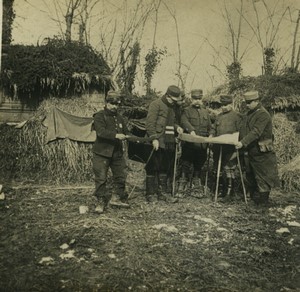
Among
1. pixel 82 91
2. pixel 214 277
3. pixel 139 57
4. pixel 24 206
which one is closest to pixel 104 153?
pixel 24 206

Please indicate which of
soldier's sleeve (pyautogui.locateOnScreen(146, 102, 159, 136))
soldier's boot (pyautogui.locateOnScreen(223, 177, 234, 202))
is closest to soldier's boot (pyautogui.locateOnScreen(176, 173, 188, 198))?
soldier's boot (pyautogui.locateOnScreen(223, 177, 234, 202))

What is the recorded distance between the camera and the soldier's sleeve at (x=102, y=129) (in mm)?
5705

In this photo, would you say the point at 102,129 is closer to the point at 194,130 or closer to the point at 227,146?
the point at 194,130

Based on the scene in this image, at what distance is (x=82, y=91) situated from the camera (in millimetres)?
10164

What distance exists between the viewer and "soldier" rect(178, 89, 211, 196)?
698 cm

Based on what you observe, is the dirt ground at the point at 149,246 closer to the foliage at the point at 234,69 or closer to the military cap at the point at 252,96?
the military cap at the point at 252,96

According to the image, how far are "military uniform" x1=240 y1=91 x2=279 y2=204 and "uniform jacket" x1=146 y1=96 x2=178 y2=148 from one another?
1.27 m

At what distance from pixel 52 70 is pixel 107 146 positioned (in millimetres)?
4556

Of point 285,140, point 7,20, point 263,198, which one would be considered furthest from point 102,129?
point 7,20

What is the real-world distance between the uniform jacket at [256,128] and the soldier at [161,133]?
3.64ft

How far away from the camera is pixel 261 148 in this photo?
624 cm

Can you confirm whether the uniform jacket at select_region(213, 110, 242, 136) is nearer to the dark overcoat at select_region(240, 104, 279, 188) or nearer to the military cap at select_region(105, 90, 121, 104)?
the dark overcoat at select_region(240, 104, 279, 188)

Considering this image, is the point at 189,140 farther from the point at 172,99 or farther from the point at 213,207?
the point at 213,207

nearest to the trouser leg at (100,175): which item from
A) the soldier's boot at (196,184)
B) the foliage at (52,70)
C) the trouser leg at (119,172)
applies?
the trouser leg at (119,172)
